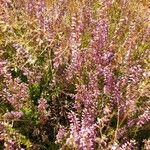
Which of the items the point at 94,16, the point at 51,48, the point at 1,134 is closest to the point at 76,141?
the point at 1,134

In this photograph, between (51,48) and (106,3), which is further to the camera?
(106,3)

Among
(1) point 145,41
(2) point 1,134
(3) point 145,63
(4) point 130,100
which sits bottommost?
(2) point 1,134

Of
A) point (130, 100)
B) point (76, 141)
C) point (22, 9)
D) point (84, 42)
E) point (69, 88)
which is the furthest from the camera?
point (22, 9)

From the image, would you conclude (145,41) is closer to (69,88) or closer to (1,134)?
(69,88)

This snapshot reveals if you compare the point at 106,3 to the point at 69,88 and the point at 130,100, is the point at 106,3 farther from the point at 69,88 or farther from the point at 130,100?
the point at 130,100

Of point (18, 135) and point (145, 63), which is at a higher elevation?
point (145, 63)

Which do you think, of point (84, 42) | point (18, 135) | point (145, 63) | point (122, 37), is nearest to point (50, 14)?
point (84, 42)

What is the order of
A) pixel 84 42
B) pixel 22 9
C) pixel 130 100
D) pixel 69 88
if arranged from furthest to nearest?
pixel 22 9, pixel 84 42, pixel 69 88, pixel 130 100
